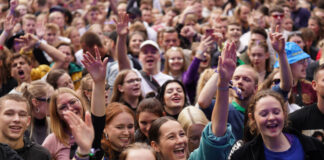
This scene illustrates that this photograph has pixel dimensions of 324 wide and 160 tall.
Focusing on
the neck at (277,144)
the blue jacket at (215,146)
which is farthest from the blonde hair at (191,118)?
the blue jacket at (215,146)

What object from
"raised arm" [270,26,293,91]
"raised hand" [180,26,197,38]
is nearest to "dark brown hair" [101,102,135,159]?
"raised arm" [270,26,293,91]

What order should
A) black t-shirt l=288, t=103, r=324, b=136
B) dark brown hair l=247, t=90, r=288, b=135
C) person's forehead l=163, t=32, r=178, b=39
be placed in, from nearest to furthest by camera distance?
1. dark brown hair l=247, t=90, r=288, b=135
2. black t-shirt l=288, t=103, r=324, b=136
3. person's forehead l=163, t=32, r=178, b=39

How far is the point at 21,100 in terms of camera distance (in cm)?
495

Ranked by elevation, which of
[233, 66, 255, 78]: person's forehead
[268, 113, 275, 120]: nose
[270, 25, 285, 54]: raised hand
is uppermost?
[270, 25, 285, 54]: raised hand

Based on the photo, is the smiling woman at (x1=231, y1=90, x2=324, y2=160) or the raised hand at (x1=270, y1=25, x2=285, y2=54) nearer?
the smiling woman at (x1=231, y1=90, x2=324, y2=160)

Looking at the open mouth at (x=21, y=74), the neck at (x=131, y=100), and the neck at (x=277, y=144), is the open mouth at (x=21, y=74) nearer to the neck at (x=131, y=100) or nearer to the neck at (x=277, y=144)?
the neck at (x=131, y=100)

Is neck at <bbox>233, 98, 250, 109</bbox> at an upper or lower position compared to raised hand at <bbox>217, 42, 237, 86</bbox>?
lower

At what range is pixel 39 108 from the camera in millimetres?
6223

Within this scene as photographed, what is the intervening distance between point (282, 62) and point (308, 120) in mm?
625

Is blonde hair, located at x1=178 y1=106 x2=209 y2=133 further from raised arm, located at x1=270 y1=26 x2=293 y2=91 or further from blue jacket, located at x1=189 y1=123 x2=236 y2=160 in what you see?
blue jacket, located at x1=189 y1=123 x2=236 y2=160

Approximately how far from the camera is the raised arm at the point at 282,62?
17.4ft

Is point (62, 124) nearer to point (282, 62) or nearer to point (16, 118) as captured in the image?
point (16, 118)

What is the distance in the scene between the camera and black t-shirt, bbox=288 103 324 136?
16.5ft

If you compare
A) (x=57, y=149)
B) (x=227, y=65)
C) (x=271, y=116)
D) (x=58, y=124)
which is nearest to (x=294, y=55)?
(x=271, y=116)
